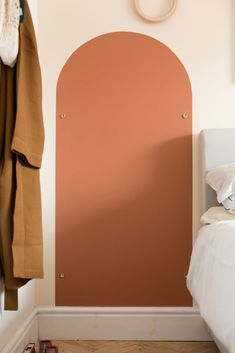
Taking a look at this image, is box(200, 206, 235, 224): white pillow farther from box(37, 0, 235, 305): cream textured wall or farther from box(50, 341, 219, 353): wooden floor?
box(50, 341, 219, 353): wooden floor

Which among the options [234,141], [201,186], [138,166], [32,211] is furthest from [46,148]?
[234,141]

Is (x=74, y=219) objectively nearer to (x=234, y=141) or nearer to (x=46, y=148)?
(x=46, y=148)

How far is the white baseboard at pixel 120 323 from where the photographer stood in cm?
187

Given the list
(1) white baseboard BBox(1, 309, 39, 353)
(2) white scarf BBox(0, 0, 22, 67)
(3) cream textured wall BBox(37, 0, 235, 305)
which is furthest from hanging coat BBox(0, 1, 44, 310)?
(3) cream textured wall BBox(37, 0, 235, 305)

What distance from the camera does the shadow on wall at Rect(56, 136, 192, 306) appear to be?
6.24 ft

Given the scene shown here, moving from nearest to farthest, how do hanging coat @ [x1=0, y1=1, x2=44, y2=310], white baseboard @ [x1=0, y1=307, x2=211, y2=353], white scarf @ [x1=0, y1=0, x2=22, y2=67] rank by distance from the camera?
1. white scarf @ [x1=0, y1=0, x2=22, y2=67]
2. hanging coat @ [x1=0, y1=1, x2=44, y2=310]
3. white baseboard @ [x1=0, y1=307, x2=211, y2=353]

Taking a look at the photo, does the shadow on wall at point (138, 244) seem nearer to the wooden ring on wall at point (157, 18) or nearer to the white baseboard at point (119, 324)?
the white baseboard at point (119, 324)

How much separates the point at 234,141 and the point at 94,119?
0.69 metres

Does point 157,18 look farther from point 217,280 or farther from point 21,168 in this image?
point 217,280

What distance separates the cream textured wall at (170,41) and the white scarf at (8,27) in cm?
68

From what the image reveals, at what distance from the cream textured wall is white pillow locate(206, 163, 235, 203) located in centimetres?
28

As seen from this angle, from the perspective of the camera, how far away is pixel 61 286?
1.91m

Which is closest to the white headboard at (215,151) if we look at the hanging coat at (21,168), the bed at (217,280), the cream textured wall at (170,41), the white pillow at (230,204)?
the cream textured wall at (170,41)

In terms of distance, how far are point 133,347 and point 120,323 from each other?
0.13m
